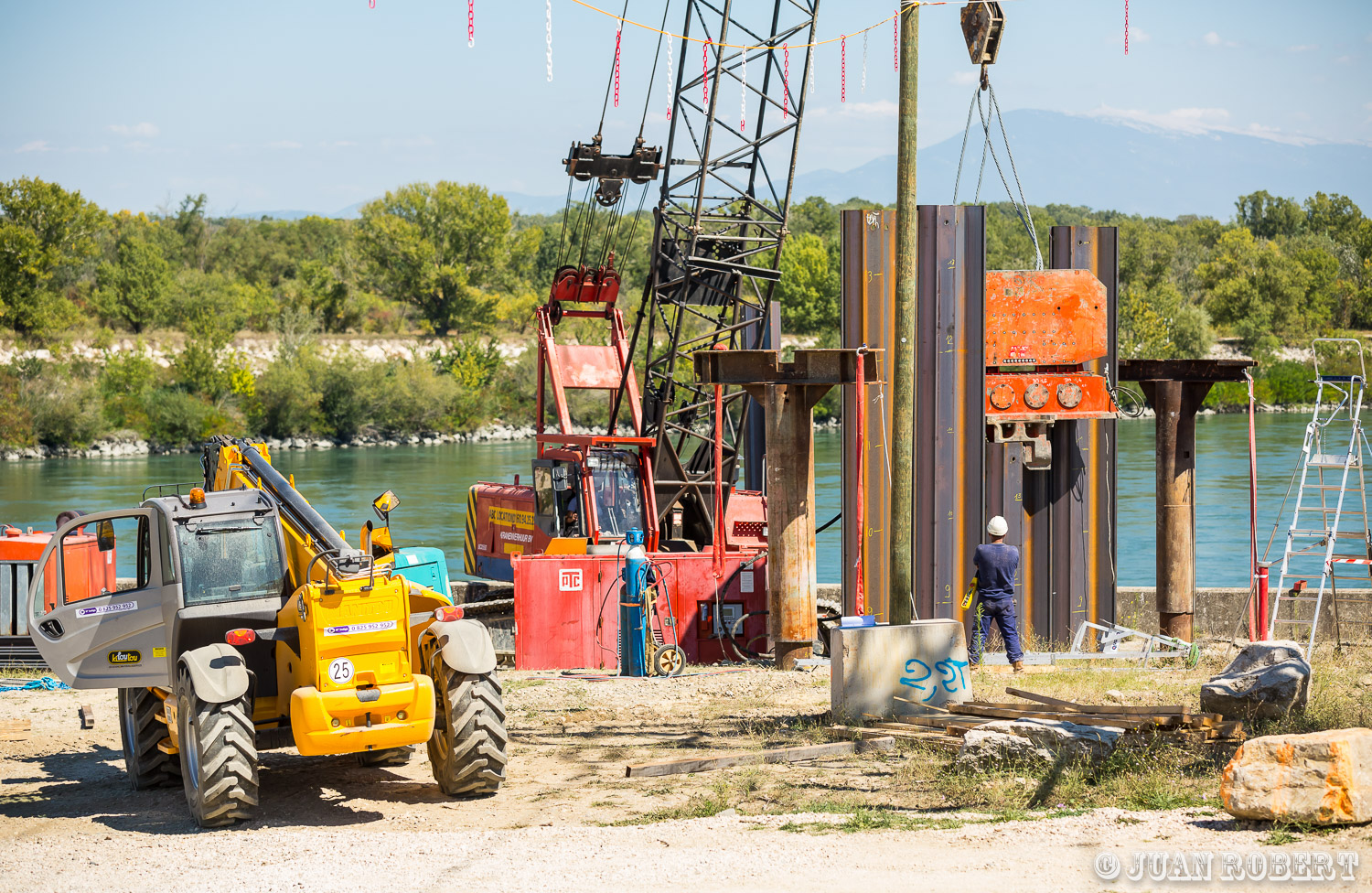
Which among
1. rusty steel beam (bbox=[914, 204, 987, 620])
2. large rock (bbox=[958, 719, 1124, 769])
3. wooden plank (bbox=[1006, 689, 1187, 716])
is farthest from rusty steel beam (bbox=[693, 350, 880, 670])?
large rock (bbox=[958, 719, 1124, 769])

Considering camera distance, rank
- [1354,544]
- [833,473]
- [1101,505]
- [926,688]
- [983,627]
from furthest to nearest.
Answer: [833,473]
[1354,544]
[1101,505]
[983,627]
[926,688]

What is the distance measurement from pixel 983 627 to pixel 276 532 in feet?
25.2

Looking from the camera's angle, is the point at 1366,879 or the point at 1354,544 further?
the point at 1354,544

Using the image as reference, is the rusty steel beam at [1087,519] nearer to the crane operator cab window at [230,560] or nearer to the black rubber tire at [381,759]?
the black rubber tire at [381,759]

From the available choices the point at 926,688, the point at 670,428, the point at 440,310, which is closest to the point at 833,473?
the point at 670,428

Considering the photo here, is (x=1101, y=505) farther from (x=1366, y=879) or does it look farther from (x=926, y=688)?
(x=1366, y=879)

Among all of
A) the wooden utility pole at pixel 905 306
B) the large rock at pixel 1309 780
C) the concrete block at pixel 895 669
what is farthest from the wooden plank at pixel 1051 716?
the large rock at pixel 1309 780

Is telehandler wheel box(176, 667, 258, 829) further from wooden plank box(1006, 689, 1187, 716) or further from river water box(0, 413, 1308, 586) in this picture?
river water box(0, 413, 1308, 586)

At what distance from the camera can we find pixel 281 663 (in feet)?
30.2

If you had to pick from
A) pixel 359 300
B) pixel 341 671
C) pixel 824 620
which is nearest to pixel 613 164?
pixel 824 620

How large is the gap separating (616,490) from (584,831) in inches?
483

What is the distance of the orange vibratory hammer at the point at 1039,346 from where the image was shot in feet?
49.4

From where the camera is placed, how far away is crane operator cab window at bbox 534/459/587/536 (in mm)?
20312

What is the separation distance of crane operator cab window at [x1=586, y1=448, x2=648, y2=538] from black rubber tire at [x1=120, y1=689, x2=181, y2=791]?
10.2 meters
